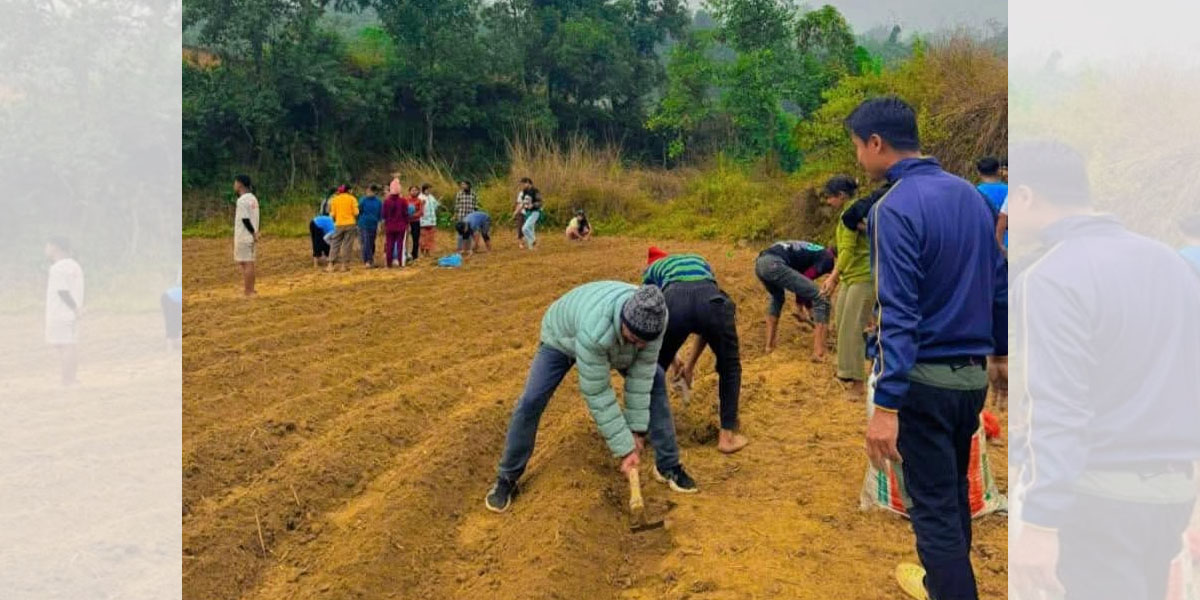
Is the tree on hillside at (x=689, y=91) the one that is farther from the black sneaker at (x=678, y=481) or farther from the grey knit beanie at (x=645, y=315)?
the grey knit beanie at (x=645, y=315)

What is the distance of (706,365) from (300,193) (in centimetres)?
1796

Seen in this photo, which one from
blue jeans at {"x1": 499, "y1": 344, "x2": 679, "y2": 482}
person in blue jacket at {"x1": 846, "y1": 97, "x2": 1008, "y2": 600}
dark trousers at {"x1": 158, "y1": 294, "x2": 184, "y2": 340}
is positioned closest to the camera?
person in blue jacket at {"x1": 846, "y1": 97, "x2": 1008, "y2": 600}

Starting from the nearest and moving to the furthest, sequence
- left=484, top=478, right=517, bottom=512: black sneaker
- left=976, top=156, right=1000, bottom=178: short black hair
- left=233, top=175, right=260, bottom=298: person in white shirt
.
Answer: left=484, top=478, right=517, bottom=512: black sneaker
left=976, top=156, right=1000, bottom=178: short black hair
left=233, top=175, right=260, bottom=298: person in white shirt

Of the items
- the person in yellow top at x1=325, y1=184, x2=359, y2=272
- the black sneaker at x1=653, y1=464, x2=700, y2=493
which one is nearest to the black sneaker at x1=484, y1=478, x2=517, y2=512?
the black sneaker at x1=653, y1=464, x2=700, y2=493

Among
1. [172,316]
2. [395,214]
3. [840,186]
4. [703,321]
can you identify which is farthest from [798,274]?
[395,214]

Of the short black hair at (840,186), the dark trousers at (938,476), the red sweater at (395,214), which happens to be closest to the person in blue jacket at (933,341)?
the dark trousers at (938,476)

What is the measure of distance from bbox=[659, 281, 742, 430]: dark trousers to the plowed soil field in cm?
57

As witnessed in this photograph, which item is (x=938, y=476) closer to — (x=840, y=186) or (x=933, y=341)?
(x=933, y=341)

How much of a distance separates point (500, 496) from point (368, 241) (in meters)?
9.01

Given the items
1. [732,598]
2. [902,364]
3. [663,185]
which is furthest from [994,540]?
[663,185]

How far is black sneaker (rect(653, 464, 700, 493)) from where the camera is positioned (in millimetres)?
4637

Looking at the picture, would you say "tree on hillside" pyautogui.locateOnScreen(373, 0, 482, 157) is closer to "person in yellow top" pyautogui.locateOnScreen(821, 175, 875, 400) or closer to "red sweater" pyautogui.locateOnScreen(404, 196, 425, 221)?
"red sweater" pyautogui.locateOnScreen(404, 196, 425, 221)

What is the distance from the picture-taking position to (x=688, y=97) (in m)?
24.7

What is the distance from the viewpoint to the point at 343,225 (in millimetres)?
12922
